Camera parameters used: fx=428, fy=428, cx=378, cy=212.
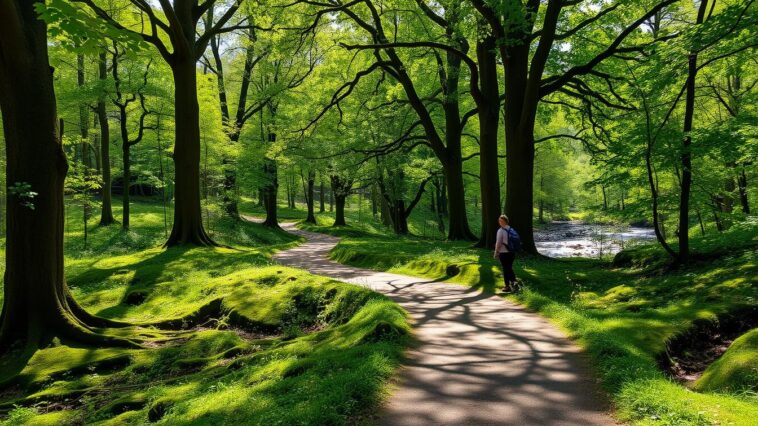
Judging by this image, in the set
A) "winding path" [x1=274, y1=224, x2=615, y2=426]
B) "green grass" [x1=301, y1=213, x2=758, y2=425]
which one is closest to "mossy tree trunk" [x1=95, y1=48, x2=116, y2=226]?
"green grass" [x1=301, y1=213, x2=758, y2=425]

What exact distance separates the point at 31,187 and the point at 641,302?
1136 cm

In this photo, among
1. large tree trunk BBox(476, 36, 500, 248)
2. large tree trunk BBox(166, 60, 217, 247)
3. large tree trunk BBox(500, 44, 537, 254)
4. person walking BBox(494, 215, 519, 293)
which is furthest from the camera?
large tree trunk BBox(476, 36, 500, 248)

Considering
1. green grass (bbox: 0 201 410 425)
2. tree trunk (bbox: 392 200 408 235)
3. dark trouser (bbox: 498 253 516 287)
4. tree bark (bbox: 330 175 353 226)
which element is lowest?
green grass (bbox: 0 201 410 425)

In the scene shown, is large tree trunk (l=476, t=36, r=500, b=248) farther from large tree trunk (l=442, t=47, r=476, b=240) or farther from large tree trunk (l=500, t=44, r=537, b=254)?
large tree trunk (l=442, t=47, r=476, b=240)

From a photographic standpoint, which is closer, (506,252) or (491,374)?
(491,374)

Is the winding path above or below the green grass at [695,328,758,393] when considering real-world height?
below

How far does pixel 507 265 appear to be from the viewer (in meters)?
10.2

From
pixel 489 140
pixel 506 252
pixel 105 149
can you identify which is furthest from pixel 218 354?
pixel 105 149

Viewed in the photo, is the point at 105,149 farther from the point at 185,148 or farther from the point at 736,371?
the point at 736,371

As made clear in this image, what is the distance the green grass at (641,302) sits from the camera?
4148 millimetres

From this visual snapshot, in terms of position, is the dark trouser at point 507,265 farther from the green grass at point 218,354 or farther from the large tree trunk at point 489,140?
the large tree trunk at point 489,140

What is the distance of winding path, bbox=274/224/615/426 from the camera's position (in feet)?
14.0

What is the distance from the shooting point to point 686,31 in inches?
326

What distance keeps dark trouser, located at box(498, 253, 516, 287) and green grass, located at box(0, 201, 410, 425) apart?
128 inches
